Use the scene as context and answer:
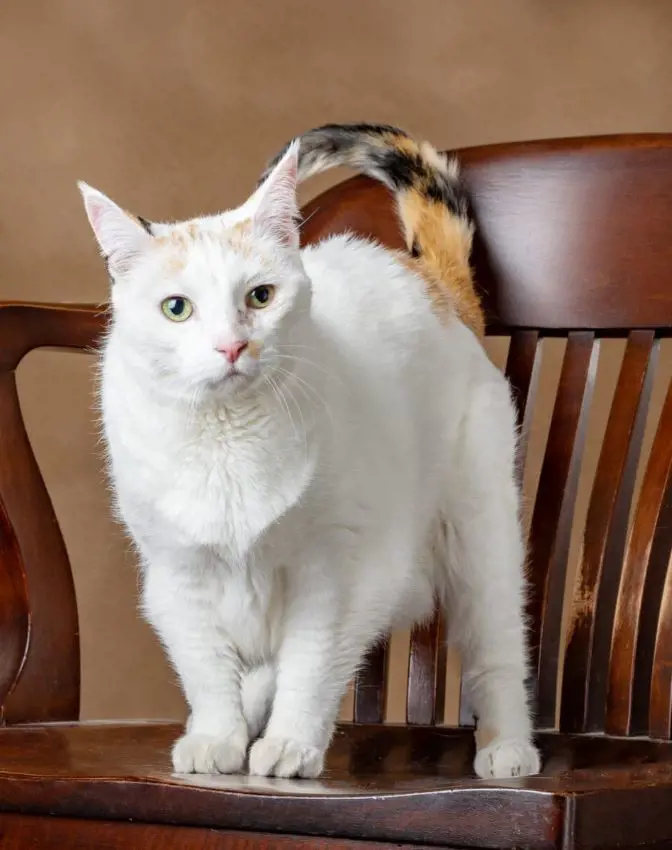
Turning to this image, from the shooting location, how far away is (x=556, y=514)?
154 cm

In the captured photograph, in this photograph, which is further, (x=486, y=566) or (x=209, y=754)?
(x=486, y=566)

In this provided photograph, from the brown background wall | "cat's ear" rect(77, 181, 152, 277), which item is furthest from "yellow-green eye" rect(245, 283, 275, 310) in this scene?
the brown background wall

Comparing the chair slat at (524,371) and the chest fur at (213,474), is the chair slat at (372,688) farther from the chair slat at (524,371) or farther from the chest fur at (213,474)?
the chest fur at (213,474)

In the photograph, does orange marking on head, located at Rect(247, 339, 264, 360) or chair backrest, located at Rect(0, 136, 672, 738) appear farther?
chair backrest, located at Rect(0, 136, 672, 738)

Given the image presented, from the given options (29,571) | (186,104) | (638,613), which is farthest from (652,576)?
(186,104)

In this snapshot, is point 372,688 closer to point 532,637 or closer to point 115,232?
point 532,637

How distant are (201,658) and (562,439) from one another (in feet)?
1.81

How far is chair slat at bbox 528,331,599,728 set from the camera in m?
1.51

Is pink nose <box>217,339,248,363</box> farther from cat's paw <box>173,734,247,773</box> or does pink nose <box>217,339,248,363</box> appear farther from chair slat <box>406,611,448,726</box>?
chair slat <box>406,611,448,726</box>

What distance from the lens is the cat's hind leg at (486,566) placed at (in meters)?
1.36

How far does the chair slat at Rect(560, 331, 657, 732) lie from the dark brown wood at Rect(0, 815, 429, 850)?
58cm

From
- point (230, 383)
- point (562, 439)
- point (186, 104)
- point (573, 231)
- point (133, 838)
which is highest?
point (186, 104)

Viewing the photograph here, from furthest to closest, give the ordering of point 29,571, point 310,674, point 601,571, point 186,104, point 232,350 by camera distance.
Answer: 1. point 186,104
2. point 601,571
3. point 29,571
4. point 310,674
5. point 232,350

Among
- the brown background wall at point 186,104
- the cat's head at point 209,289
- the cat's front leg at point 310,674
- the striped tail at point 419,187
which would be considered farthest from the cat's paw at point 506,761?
the brown background wall at point 186,104
